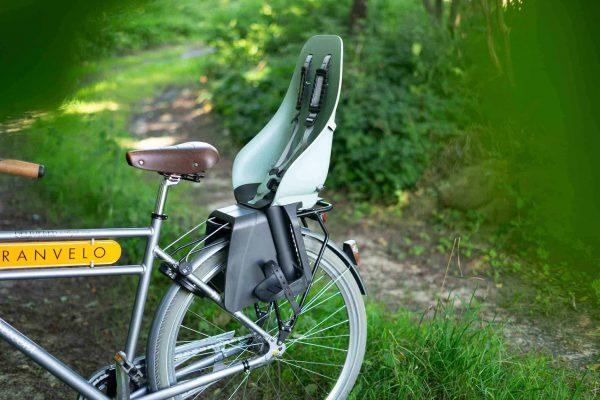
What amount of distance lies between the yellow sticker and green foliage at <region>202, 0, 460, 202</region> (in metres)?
4.00

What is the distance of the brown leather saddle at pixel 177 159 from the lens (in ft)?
7.32

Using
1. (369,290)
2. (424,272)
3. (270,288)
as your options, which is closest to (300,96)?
(270,288)

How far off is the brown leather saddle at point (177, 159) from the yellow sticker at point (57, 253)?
0.29 metres

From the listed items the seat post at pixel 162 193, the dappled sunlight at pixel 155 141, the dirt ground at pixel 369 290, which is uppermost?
the seat post at pixel 162 193

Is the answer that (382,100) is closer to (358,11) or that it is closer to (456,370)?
(358,11)

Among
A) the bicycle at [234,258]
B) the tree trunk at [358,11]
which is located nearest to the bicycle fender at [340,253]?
the bicycle at [234,258]

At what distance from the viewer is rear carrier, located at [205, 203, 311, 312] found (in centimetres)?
241

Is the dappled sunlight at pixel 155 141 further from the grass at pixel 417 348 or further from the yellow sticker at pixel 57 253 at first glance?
the yellow sticker at pixel 57 253

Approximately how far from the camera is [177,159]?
231 cm

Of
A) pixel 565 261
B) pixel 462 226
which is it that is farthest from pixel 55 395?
pixel 462 226

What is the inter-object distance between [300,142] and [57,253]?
0.99 metres

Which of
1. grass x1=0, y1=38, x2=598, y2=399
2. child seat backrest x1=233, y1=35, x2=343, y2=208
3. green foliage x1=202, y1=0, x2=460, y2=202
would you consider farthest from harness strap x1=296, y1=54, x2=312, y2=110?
green foliage x1=202, y1=0, x2=460, y2=202

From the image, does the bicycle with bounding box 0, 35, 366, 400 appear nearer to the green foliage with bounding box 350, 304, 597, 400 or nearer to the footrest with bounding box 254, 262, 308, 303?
the footrest with bounding box 254, 262, 308, 303

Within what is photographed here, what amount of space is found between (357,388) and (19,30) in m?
1.98
